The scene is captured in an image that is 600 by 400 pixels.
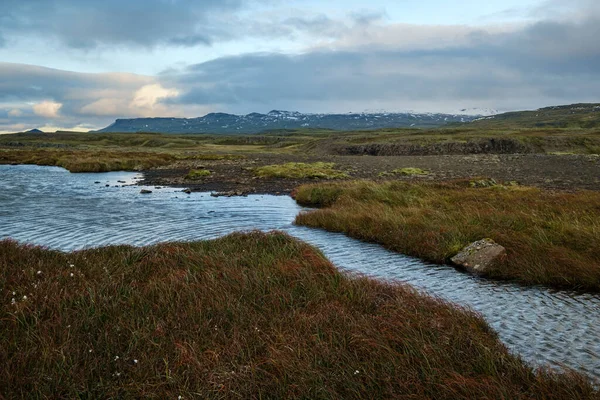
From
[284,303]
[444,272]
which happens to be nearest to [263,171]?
[444,272]

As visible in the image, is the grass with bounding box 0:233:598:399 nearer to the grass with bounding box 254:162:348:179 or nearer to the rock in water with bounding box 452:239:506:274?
the rock in water with bounding box 452:239:506:274

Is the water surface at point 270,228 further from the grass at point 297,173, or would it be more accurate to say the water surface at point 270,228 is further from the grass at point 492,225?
the grass at point 297,173

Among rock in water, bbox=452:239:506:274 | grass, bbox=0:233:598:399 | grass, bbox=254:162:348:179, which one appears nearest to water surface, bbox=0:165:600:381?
rock in water, bbox=452:239:506:274

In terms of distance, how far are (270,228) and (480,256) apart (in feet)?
32.3

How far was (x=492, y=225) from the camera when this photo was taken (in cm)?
1673

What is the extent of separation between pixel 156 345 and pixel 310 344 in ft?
8.06

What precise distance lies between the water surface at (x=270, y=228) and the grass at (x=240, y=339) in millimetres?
1573

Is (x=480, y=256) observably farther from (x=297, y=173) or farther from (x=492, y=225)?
(x=297, y=173)

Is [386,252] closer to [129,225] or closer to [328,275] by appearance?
[328,275]

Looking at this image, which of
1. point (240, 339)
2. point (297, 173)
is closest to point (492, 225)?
point (240, 339)

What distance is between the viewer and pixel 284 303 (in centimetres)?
862

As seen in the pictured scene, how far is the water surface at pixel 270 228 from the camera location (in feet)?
29.5

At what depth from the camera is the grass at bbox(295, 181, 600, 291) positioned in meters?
12.9

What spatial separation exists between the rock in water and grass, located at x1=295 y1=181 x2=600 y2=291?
27 cm
